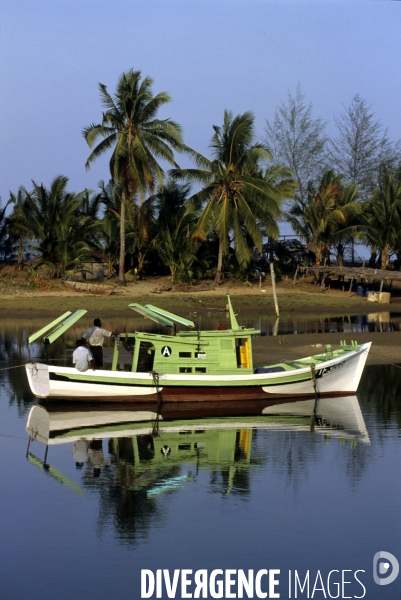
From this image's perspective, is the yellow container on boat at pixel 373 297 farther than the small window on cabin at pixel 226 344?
Yes

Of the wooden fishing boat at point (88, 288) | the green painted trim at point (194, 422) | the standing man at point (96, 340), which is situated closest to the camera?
the green painted trim at point (194, 422)

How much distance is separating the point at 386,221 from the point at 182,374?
3364 cm

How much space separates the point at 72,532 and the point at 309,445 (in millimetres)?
6057

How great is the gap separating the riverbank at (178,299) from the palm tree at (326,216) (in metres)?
3.59

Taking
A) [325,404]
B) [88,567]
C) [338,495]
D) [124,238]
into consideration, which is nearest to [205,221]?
[124,238]

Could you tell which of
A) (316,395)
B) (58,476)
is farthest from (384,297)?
(58,476)

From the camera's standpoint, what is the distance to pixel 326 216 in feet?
166

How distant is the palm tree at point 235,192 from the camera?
151 ft

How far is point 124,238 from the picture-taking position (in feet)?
152

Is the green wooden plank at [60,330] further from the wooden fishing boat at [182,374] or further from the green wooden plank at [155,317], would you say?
the green wooden plank at [155,317]

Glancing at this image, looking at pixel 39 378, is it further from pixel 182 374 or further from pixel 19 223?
pixel 19 223

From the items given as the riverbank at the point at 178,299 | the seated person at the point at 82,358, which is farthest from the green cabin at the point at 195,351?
the riverbank at the point at 178,299

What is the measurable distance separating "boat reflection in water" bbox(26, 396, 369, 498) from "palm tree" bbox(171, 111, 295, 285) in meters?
25.6

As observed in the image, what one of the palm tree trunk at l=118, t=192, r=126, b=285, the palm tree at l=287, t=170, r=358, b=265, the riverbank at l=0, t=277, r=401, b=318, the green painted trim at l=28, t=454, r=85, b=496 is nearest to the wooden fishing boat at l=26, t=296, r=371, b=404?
the green painted trim at l=28, t=454, r=85, b=496
